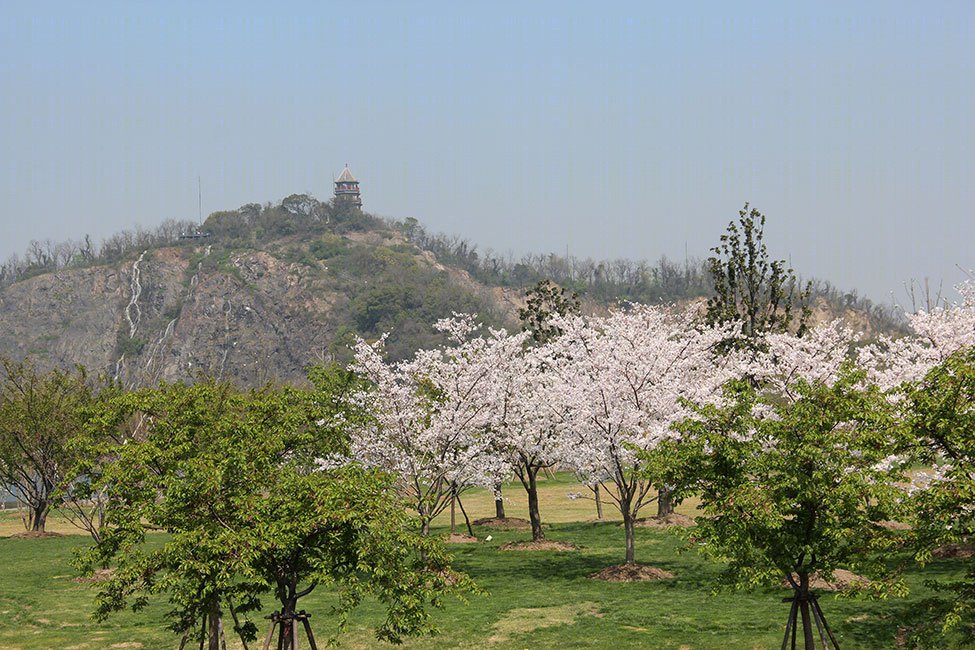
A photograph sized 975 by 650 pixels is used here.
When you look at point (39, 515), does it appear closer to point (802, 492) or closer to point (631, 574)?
point (631, 574)

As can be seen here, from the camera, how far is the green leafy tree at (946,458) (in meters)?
15.3

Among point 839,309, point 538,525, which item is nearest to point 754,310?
point 538,525

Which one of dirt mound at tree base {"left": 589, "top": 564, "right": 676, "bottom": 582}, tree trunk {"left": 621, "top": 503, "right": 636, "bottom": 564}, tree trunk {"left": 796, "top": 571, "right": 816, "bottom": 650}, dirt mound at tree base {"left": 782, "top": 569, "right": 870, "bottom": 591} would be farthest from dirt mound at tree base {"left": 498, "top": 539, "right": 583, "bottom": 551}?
tree trunk {"left": 796, "top": 571, "right": 816, "bottom": 650}

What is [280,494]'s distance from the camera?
58.5ft

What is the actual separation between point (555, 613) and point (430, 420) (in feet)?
32.5

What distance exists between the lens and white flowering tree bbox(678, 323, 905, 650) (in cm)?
1712

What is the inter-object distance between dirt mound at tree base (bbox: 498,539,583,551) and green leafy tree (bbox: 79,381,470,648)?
73.1 feet

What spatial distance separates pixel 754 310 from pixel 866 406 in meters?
26.8

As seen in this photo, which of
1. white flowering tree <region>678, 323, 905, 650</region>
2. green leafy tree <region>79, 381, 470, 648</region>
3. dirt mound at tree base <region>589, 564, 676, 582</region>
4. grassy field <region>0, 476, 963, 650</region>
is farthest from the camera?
dirt mound at tree base <region>589, 564, 676, 582</region>

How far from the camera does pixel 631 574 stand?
3272 cm

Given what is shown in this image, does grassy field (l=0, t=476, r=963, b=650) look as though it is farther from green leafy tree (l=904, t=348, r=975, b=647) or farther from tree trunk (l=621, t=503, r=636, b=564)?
tree trunk (l=621, t=503, r=636, b=564)

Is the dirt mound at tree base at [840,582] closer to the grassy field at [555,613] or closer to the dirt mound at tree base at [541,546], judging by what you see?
the grassy field at [555,613]

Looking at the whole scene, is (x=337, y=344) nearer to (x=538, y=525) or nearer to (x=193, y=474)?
(x=538, y=525)

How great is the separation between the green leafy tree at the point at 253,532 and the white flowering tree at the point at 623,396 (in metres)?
15.0
